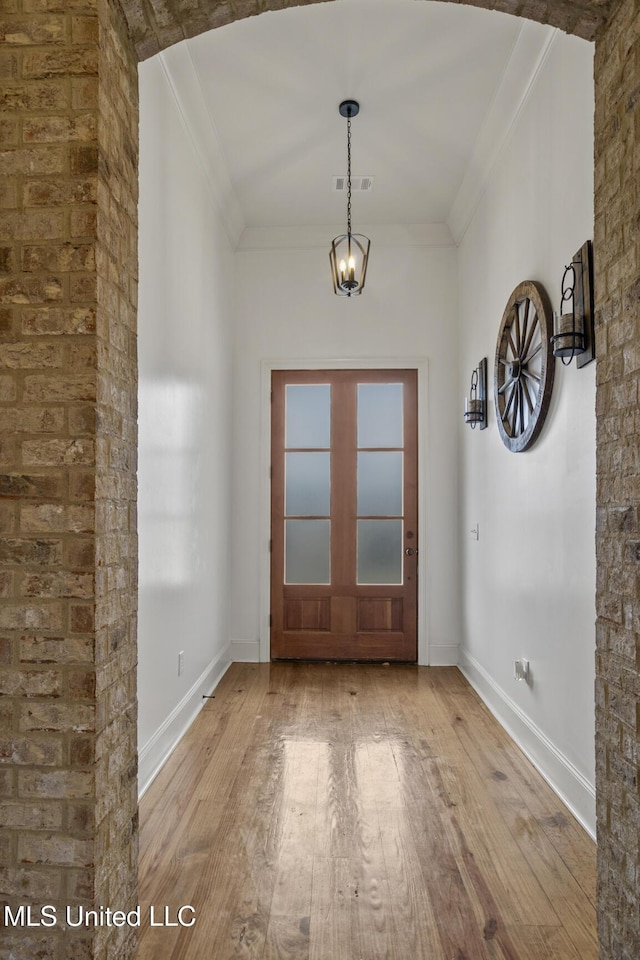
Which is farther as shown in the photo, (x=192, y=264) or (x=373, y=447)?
(x=373, y=447)

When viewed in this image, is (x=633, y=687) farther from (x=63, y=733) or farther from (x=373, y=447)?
(x=373, y=447)

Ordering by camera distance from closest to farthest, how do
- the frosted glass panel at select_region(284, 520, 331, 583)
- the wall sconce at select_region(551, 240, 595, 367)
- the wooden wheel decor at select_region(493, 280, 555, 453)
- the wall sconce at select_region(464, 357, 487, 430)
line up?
1. the wall sconce at select_region(551, 240, 595, 367)
2. the wooden wheel decor at select_region(493, 280, 555, 453)
3. the wall sconce at select_region(464, 357, 487, 430)
4. the frosted glass panel at select_region(284, 520, 331, 583)

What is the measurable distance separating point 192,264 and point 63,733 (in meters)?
2.74

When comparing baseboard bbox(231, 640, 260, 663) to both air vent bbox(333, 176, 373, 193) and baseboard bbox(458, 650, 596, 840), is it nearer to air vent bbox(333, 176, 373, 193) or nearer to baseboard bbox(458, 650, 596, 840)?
baseboard bbox(458, 650, 596, 840)

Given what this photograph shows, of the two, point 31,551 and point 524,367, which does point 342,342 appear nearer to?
point 524,367

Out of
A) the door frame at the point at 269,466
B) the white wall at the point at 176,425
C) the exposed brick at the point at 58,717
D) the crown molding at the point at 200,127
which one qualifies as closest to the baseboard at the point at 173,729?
the white wall at the point at 176,425

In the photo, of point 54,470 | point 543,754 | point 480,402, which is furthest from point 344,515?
point 54,470

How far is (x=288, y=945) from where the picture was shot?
67.4 inches

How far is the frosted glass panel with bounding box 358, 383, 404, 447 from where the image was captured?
4.81 m

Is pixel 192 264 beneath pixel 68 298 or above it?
above

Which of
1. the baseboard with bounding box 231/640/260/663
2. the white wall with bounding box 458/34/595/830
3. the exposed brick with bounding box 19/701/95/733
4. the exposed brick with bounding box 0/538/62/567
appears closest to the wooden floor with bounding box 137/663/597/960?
the white wall with bounding box 458/34/595/830

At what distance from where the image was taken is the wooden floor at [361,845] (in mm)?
1748

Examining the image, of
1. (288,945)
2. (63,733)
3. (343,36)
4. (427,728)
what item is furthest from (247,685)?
(343,36)

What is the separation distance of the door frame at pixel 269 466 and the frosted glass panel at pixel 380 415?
0.14m
